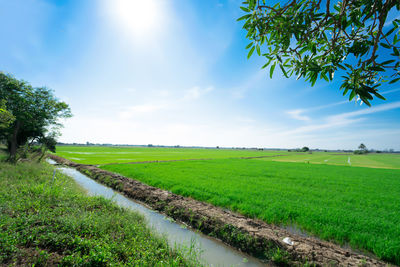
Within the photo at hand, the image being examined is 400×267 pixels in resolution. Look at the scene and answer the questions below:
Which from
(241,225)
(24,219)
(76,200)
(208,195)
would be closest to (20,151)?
(76,200)

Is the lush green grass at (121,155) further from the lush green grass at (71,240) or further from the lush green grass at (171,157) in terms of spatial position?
the lush green grass at (71,240)

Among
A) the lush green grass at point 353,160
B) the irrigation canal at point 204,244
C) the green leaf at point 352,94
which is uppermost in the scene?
the green leaf at point 352,94

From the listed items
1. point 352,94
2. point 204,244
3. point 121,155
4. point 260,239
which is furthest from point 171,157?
point 352,94

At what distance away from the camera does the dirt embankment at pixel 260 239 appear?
4.21m

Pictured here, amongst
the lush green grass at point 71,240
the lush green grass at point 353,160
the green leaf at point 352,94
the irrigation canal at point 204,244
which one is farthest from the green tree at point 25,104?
the lush green grass at point 353,160

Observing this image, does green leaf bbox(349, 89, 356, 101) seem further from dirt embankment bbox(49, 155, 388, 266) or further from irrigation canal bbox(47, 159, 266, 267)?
irrigation canal bbox(47, 159, 266, 267)

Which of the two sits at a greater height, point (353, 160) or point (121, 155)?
point (121, 155)

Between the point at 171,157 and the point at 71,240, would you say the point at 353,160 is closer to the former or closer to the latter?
the point at 171,157

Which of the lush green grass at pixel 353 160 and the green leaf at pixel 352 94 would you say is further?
the lush green grass at pixel 353 160

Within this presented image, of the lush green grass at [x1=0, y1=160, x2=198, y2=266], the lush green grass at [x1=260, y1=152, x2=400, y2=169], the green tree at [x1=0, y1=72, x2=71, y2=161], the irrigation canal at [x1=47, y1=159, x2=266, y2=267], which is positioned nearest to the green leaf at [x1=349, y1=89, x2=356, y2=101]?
the lush green grass at [x1=0, y1=160, x2=198, y2=266]

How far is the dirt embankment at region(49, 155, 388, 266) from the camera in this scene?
166 inches

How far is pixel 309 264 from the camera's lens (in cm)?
410

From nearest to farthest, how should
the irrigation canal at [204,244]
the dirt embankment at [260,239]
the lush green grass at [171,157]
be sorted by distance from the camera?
the dirt embankment at [260,239] < the irrigation canal at [204,244] < the lush green grass at [171,157]

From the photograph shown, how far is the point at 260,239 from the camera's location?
5.11m
